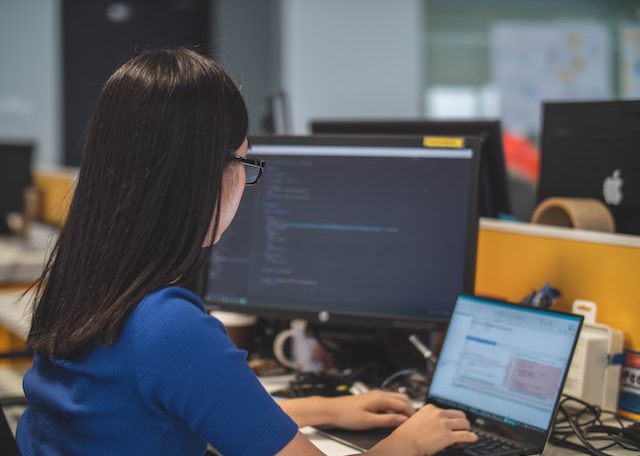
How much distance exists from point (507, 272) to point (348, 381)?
374mm

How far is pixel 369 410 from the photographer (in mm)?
1334

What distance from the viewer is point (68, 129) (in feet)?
17.7

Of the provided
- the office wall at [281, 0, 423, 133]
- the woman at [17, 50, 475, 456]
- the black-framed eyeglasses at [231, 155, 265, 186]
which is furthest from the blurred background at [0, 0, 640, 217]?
the woman at [17, 50, 475, 456]

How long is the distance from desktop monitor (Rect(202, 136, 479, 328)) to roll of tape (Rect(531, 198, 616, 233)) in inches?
9.5

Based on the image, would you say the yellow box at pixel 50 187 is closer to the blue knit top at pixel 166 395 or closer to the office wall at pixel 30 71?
the office wall at pixel 30 71

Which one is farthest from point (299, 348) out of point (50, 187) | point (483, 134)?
point (50, 187)

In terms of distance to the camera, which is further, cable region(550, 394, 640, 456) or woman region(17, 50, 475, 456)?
cable region(550, 394, 640, 456)

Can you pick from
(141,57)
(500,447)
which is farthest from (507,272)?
(141,57)

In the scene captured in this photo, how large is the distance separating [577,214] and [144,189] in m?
0.92

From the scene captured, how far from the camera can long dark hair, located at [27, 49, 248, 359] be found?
3.22 feet

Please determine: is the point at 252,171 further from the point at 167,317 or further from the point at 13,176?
the point at 13,176

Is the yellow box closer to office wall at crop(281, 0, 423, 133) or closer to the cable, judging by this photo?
office wall at crop(281, 0, 423, 133)

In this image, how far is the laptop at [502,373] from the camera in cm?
126

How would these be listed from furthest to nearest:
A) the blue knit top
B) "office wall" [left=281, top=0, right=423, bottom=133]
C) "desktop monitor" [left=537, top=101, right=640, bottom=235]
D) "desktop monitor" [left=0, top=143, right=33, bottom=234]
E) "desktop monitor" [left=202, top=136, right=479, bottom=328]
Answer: "office wall" [left=281, top=0, right=423, bottom=133], "desktop monitor" [left=0, top=143, right=33, bottom=234], "desktop monitor" [left=537, top=101, right=640, bottom=235], "desktop monitor" [left=202, top=136, right=479, bottom=328], the blue knit top
